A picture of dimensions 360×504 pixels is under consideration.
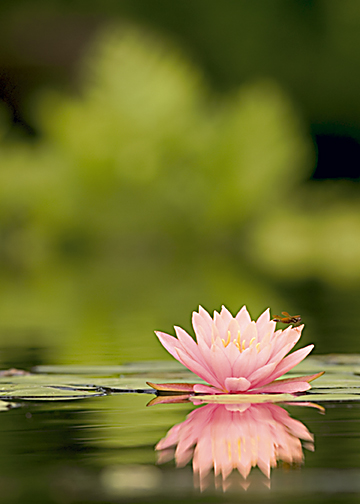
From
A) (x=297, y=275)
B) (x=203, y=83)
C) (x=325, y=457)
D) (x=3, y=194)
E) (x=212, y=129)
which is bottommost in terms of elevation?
(x=325, y=457)

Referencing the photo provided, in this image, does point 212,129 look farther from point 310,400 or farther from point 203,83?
point 310,400

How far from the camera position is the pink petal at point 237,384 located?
1.33m

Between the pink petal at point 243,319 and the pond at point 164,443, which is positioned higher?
the pink petal at point 243,319

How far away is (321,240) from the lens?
410 inches

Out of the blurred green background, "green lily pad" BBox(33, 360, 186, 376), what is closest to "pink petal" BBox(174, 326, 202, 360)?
"green lily pad" BBox(33, 360, 186, 376)

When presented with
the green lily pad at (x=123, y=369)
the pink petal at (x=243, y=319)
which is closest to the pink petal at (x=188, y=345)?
the pink petal at (x=243, y=319)

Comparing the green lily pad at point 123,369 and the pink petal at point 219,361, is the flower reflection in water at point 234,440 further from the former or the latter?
the green lily pad at point 123,369

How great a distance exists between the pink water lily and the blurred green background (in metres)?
1.83

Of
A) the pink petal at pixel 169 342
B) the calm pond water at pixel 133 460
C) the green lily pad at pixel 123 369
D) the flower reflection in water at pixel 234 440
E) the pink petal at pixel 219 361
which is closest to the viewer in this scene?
the calm pond water at pixel 133 460

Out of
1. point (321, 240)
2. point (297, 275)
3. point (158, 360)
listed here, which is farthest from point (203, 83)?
point (158, 360)

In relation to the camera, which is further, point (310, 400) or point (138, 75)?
point (138, 75)

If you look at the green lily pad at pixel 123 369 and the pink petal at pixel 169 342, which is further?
the green lily pad at pixel 123 369

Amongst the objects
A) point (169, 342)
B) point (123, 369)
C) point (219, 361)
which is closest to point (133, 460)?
point (219, 361)

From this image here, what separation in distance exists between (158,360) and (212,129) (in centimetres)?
900
